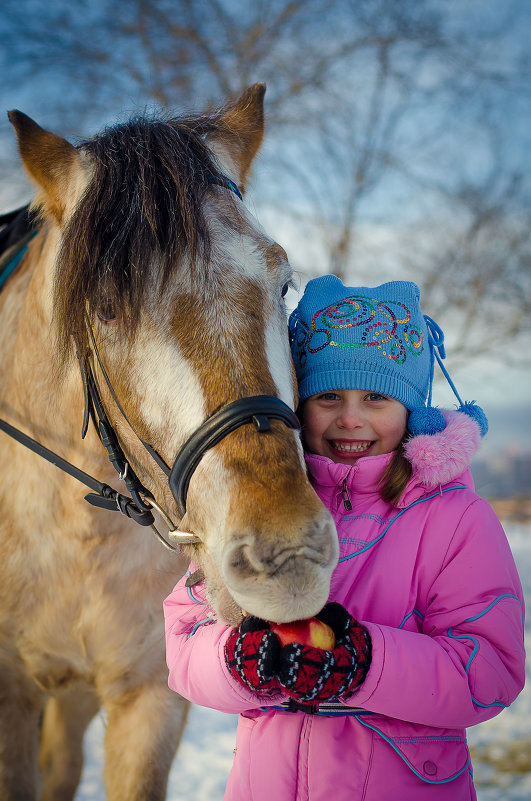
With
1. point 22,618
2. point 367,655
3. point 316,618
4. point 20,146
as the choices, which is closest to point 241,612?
point 316,618

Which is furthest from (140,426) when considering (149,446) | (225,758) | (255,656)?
(225,758)

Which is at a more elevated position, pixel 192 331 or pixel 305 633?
pixel 192 331

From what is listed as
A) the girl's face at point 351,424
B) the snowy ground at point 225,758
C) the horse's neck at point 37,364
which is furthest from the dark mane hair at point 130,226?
the snowy ground at point 225,758

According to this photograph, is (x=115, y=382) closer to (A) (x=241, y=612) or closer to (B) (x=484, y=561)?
(A) (x=241, y=612)

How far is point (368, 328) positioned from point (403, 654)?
815 mm

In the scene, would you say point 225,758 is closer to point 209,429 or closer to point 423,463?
point 423,463

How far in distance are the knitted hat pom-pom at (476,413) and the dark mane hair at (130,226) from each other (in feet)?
2.91

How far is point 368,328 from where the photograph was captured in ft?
5.41

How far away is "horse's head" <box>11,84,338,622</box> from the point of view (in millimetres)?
1127

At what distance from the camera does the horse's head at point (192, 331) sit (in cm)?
113

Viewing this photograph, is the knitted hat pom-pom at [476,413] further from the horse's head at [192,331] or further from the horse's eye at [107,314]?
the horse's eye at [107,314]

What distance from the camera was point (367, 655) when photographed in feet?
4.22

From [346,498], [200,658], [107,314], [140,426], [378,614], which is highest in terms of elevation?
[107,314]

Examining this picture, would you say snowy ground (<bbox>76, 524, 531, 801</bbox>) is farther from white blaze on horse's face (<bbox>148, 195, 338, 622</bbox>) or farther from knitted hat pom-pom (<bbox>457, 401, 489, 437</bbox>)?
white blaze on horse's face (<bbox>148, 195, 338, 622</bbox>)
